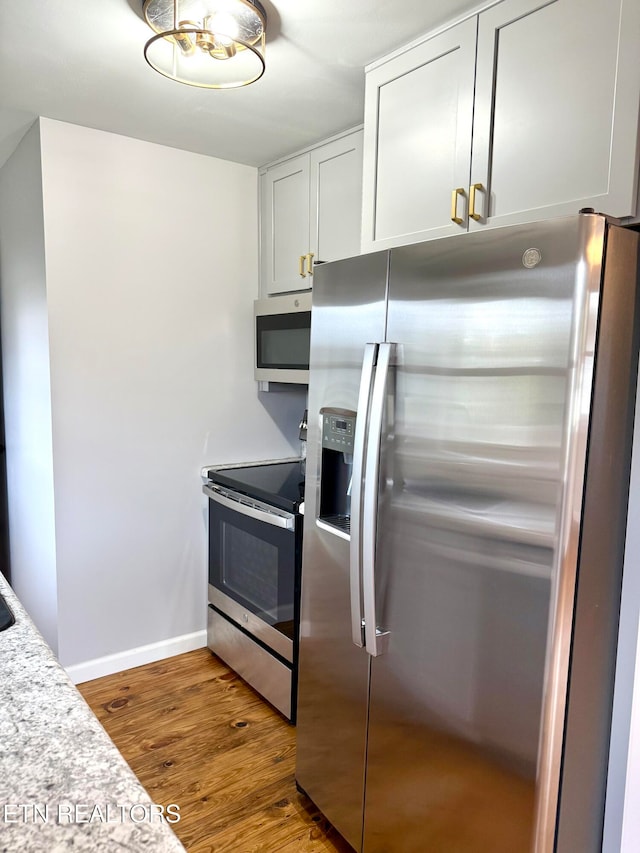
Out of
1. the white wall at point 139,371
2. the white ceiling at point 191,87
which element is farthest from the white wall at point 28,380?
the white ceiling at point 191,87

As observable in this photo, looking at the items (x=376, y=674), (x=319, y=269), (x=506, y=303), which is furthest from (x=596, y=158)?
(x=376, y=674)

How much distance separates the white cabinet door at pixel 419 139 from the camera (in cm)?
158

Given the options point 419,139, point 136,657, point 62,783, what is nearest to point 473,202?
point 419,139

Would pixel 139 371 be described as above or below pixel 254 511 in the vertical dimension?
above

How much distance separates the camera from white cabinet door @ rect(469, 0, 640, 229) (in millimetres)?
1240

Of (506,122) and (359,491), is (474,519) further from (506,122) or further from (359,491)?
(506,122)

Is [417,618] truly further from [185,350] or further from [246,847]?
[185,350]

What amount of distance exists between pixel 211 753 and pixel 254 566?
725 millimetres

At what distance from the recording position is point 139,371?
8.91 feet

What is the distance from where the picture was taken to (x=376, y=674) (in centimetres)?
160

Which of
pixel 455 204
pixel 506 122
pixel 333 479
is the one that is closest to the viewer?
pixel 506 122

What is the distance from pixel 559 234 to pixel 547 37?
574 millimetres

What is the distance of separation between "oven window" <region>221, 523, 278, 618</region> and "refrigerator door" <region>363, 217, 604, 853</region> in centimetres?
93

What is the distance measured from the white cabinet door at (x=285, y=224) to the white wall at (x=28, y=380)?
1004 mm
